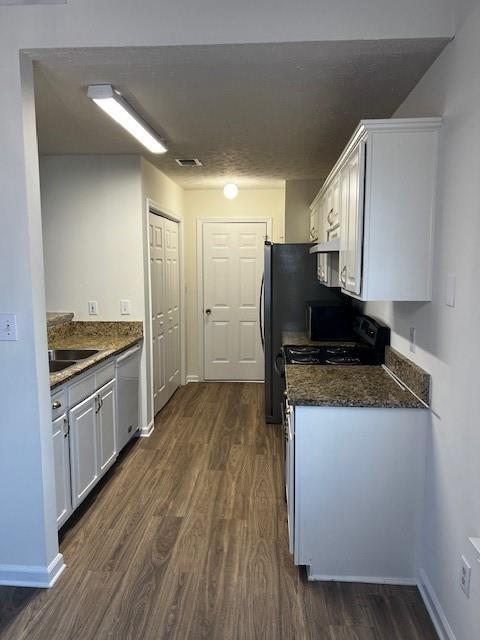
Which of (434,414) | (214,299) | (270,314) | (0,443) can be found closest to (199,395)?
(214,299)

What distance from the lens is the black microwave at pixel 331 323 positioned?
3652 millimetres

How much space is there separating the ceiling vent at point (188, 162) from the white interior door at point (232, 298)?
1538mm

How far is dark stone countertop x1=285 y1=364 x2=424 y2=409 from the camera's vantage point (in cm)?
203

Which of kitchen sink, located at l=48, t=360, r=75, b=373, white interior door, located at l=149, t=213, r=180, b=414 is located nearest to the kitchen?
kitchen sink, located at l=48, t=360, r=75, b=373

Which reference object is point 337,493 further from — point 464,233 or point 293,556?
point 464,233

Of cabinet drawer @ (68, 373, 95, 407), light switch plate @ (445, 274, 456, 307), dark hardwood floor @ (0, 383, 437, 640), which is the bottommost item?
dark hardwood floor @ (0, 383, 437, 640)

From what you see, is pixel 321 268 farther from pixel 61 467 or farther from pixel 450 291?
pixel 61 467

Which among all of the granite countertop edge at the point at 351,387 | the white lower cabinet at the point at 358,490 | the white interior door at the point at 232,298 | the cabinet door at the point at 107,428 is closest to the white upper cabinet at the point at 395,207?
the granite countertop edge at the point at 351,387

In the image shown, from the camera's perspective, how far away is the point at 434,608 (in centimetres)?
189

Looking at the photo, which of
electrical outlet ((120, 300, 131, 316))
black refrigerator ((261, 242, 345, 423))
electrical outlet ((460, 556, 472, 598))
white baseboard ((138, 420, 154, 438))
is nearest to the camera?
electrical outlet ((460, 556, 472, 598))

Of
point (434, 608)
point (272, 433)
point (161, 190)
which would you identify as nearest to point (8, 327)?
point (434, 608)

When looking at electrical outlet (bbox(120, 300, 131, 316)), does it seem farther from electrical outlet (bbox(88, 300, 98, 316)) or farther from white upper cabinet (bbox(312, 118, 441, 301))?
white upper cabinet (bbox(312, 118, 441, 301))

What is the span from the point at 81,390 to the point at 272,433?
190 centimetres

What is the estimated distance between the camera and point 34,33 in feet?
6.03
